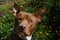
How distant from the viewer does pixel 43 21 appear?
30.9ft

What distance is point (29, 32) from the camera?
6465mm

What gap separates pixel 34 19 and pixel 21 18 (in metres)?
0.31

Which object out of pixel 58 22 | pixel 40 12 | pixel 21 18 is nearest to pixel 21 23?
pixel 21 18

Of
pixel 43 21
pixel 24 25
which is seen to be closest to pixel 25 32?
pixel 24 25

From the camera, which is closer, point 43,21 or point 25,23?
point 25,23

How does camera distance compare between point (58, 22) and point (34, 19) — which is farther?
point (58, 22)

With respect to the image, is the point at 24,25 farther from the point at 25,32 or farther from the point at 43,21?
the point at 43,21

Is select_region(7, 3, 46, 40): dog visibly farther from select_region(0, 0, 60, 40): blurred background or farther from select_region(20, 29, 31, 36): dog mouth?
select_region(0, 0, 60, 40): blurred background

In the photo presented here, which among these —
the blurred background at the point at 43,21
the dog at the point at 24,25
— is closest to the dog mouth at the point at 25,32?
the dog at the point at 24,25

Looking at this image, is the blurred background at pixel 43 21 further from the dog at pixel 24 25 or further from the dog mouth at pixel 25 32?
the dog mouth at pixel 25 32

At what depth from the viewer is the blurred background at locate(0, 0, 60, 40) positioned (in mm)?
8711

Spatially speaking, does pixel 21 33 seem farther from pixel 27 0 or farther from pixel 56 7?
pixel 27 0

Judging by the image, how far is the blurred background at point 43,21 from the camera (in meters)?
8.71

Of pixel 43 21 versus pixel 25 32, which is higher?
pixel 25 32
